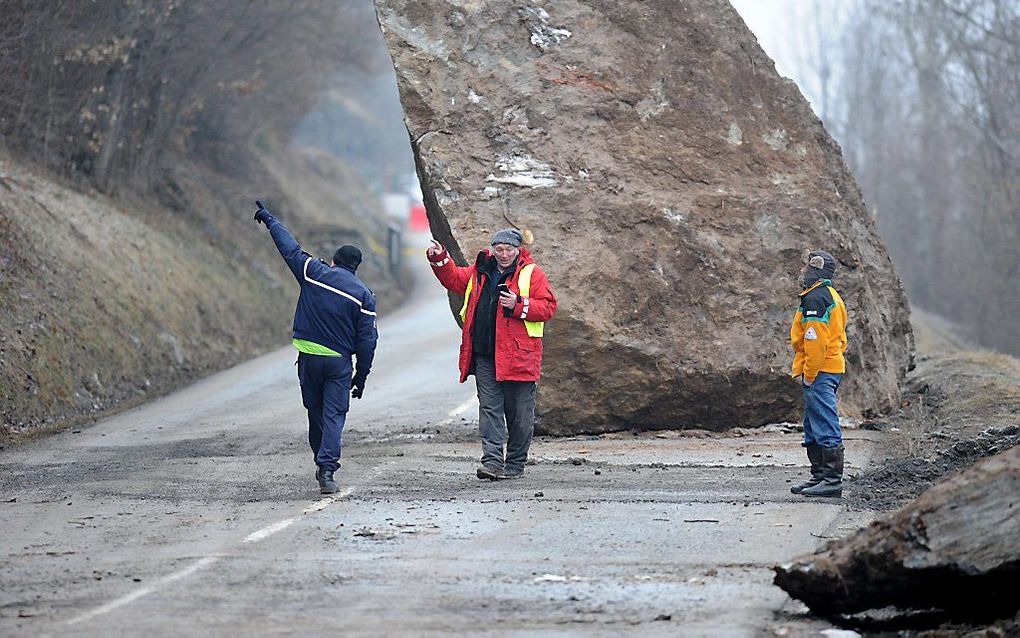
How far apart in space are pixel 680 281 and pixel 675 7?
9.68 feet

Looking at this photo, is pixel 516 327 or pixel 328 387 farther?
pixel 516 327

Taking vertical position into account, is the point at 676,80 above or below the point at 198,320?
above

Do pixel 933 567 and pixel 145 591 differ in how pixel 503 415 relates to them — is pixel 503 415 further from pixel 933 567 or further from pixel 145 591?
pixel 933 567

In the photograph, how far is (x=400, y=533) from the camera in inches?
349

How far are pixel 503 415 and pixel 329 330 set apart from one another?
166 centimetres

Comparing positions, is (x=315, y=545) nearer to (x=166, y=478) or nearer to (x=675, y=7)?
(x=166, y=478)

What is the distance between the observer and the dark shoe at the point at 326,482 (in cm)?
1053

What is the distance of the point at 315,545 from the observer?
8484mm

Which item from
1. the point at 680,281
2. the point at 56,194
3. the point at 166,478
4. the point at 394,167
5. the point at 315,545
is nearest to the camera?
the point at 315,545

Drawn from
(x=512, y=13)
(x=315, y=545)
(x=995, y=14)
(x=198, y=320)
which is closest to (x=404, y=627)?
(x=315, y=545)

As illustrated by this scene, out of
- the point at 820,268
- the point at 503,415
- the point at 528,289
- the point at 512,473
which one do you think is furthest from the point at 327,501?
the point at 820,268

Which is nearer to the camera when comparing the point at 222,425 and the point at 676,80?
the point at 676,80

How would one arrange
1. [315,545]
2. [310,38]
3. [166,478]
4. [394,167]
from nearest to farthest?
1. [315,545]
2. [166,478]
3. [310,38]
4. [394,167]

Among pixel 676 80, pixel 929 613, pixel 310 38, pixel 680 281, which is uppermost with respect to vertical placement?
pixel 310 38
